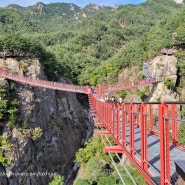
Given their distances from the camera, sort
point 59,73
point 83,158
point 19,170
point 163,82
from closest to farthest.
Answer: point 19,170, point 83,158, point 163,82, point 59,73

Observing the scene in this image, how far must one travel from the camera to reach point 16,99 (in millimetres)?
27203

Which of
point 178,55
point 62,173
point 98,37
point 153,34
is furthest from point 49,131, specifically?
point 98,37

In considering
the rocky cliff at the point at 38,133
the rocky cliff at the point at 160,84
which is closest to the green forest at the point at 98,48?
the rocky cliff at the point at 160,84

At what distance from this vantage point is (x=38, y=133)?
2725cm

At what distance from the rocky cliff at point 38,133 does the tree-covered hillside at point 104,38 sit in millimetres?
3476

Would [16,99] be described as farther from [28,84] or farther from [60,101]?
[60,101]

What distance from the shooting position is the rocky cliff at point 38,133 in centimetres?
2506

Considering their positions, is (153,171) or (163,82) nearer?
(153,171)

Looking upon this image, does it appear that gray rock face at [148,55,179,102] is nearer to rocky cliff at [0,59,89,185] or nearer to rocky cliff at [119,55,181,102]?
rocky cliff at [119,55,181,102]

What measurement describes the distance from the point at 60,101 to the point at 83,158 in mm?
9104

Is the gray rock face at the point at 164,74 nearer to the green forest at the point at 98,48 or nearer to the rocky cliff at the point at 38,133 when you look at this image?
the green forest at the point at 98,48

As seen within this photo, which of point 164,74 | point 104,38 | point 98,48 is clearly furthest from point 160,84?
point 104,38

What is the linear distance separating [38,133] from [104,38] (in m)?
49.3

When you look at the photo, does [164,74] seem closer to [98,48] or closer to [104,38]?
[98,48]
